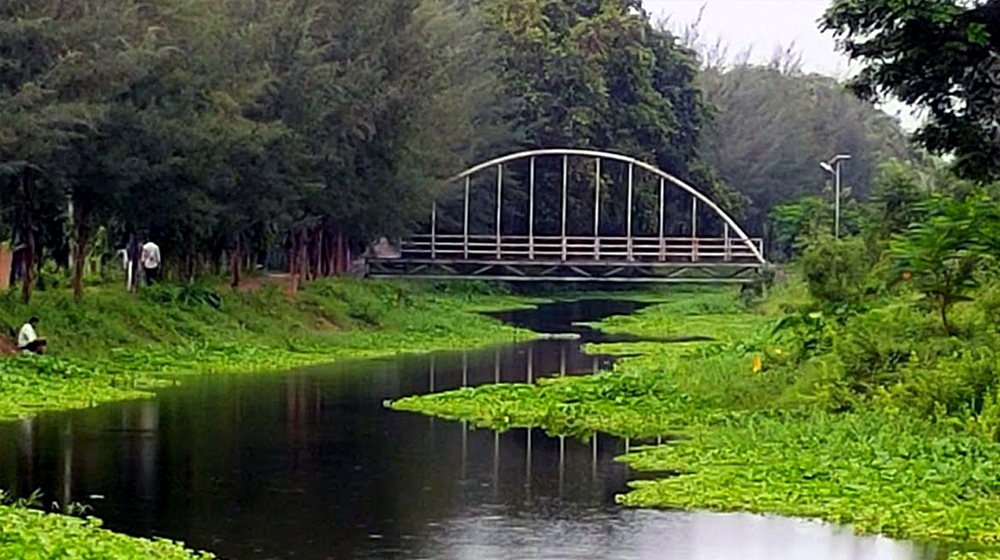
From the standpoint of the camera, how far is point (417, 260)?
71.9m

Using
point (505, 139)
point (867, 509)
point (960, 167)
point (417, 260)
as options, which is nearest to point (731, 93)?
point (505, 139)

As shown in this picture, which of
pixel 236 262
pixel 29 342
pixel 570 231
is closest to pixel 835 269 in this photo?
pixel 236 262

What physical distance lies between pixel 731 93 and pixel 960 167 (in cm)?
9131

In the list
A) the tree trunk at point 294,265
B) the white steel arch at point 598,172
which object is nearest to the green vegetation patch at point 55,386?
the tree trunk at point 294,265

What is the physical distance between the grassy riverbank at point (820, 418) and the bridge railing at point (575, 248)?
1388 inches

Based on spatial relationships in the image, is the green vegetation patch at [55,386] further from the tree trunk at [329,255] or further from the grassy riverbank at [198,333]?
the tree trunk at [329,255]

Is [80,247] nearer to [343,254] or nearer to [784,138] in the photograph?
[343,254]

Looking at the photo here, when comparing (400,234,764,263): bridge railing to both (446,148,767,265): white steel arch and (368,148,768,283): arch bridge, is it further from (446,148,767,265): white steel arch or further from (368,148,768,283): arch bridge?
(446,148,767,265): white steel arch

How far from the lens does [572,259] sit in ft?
244

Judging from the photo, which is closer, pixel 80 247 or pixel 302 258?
pixel 80 247

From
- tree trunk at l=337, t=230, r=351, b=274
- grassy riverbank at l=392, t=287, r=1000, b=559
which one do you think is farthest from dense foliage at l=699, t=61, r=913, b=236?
grassy riverbank at l=392, t=287, r=1000, b=559

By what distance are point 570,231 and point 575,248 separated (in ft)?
17.6

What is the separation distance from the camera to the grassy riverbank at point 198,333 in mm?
32375

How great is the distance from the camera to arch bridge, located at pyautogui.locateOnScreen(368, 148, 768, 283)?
72938 mm
